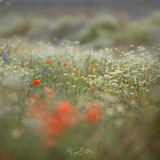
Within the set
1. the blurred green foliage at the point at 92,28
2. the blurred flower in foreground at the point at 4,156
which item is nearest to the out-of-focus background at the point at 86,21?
the blurred green foliage at the point at 92,28

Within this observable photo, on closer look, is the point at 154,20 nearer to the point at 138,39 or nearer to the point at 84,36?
the point at 138,39

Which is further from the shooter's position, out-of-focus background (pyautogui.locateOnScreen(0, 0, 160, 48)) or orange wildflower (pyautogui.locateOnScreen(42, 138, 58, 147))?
out-of-focus background (pyautogui.locateOnScreen(0, 0, 160, 48))

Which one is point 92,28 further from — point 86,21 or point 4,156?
point 4,156

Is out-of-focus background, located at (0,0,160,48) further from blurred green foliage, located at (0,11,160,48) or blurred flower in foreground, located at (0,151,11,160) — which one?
blurred flower in foreground, located at (0,151,11,160)

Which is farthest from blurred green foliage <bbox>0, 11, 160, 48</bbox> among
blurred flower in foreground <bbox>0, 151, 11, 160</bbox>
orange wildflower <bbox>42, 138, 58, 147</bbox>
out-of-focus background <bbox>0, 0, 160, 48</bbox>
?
blurred flower in foreground <bbox>0, 151, 11, 160</bbox>

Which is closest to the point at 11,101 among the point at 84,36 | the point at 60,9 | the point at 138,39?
the point at 138,39

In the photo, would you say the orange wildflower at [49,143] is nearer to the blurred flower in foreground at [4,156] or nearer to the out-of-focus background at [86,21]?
the blurred flower in foreground at [4,156]

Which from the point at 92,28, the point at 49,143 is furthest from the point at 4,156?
the point at 92,28

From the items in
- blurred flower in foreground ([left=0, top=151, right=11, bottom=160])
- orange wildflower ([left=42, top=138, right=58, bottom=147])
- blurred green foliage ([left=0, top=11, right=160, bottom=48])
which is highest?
blurred green foliage ([left=0, top=11, right=160, bottom=48])
